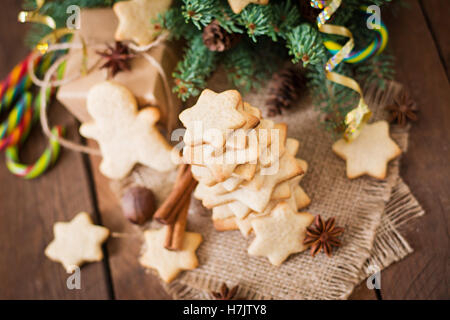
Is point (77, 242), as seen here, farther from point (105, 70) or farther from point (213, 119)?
point (213, 119)

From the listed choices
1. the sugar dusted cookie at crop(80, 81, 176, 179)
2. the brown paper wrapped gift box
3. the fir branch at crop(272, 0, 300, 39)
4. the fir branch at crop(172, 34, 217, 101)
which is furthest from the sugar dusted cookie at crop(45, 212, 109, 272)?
the fir branch at crop(272, 0, 300, 39)

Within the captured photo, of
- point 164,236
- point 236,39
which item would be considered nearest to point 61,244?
point 164,236

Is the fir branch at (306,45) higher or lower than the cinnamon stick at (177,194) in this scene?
higher

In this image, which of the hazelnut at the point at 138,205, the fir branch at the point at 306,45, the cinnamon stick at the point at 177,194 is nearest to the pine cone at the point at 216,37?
the fir branch at the point at 306,45

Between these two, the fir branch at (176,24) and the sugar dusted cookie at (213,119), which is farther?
the fir branch at (176,24)

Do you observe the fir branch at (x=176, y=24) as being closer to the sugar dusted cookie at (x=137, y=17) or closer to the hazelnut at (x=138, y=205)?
the sugar dusted cookie at (x=137, y=17)

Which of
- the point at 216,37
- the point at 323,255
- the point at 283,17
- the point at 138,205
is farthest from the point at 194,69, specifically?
the point at 323,255

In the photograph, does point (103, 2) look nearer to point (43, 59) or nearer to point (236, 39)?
point (43, 59)

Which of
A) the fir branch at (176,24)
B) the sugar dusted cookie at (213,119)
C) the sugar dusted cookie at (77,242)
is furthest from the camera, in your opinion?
the sugar dusted cookie at (77,242)
